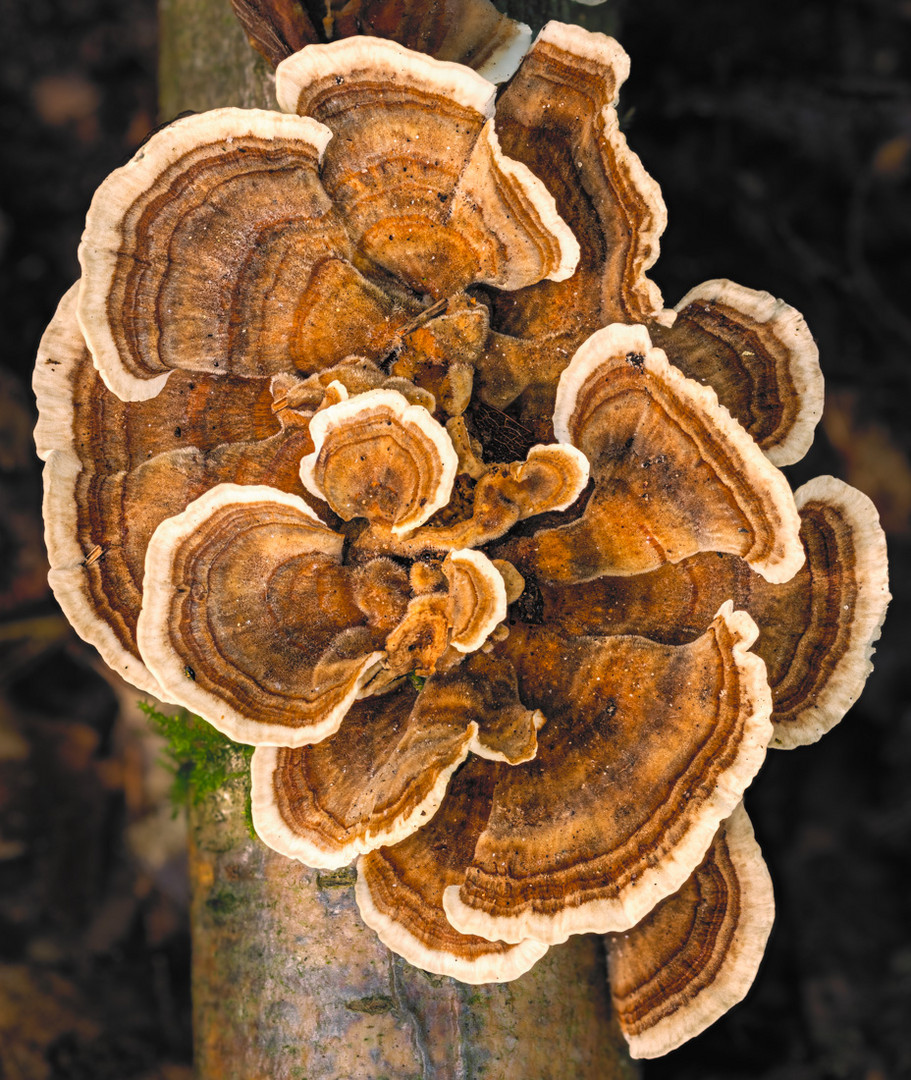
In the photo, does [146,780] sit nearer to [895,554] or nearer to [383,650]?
[383,650]

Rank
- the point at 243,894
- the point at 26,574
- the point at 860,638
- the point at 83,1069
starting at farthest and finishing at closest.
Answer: the point at 26,574 → the point at 83,1069 → the point at 243,894 → the point at 860,638

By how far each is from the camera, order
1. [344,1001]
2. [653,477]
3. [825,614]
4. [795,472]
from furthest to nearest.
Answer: [795,472]
[344,1001]
[825,614]
[653,477]

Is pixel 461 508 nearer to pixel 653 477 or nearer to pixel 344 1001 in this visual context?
pixel 653 477

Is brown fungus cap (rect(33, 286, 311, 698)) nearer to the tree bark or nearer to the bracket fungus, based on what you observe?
the bracket fungus

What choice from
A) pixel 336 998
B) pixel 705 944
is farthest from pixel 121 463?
pixel 705 944

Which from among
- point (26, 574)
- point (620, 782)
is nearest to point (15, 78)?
point (26, 574)

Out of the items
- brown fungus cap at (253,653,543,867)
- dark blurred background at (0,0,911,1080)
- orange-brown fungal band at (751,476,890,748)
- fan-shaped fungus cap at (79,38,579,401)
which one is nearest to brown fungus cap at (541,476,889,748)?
orange-brown fungal band at (751,476,890,748)
